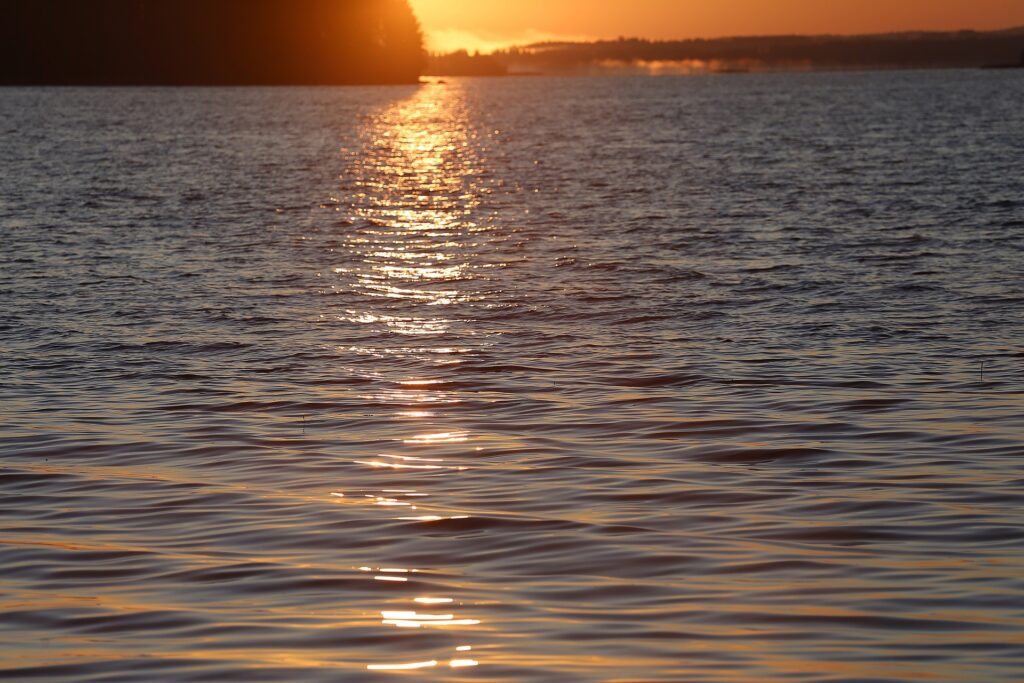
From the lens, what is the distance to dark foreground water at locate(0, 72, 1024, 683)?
7312 mm

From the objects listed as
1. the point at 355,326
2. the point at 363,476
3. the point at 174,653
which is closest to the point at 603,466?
the point at 363,476

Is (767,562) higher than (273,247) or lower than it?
higher

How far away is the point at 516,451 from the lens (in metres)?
11.8

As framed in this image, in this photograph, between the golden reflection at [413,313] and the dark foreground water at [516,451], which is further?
the golden reflection at [413,313]

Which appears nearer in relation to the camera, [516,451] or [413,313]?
[516,451]

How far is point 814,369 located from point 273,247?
643 inches

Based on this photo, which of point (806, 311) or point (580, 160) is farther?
point (580, 160)

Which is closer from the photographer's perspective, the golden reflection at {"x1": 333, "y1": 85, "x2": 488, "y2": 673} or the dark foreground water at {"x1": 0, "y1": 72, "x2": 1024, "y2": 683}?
the dark foreground water at {"x1": 0, "y1": 72, "x2": 1024, "y2": 683}

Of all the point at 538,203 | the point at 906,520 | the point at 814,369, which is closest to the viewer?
the point at 906,520

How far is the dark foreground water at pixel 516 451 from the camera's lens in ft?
24.0

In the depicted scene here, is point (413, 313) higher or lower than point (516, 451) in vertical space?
lower

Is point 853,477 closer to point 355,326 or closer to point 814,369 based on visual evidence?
point 814,369

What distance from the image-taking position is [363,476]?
11.0m

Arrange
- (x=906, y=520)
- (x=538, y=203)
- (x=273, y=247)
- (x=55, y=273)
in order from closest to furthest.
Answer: (x=906, y=520), (x=55, y=273), (x=273, y=247), (x=538, y=203)
